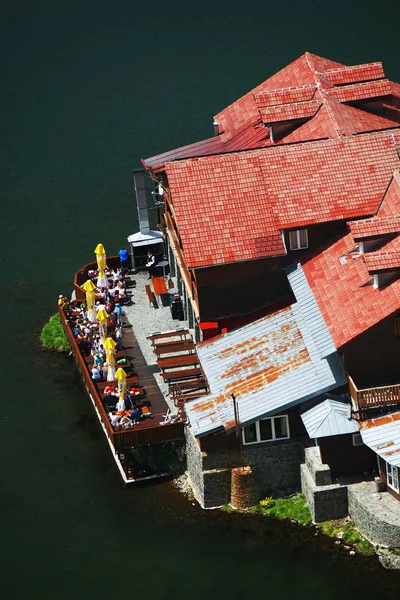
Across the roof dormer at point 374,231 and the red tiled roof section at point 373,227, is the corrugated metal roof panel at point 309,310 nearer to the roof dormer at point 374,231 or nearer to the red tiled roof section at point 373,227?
the roof dormer at point 374,231

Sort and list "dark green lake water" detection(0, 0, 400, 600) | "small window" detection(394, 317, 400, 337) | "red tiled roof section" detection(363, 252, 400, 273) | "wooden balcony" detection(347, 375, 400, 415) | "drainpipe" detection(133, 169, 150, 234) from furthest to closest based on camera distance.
Answer: "drainpipe" detection(133, 169, 150, 234)
"dark green lake water" detection(0, 0, 400, 600)
"wooden balcony" detection(347, 375, 400, 415)
"red tiled roof section" detection(363, 252, 400, 273)
"small window" detection(394, 317, 400, 337)

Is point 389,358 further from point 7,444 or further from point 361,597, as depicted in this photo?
point 7,444

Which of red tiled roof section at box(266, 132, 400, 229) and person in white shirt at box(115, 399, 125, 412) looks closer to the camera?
red tiled roof section at box(266, 132, 400, 229)

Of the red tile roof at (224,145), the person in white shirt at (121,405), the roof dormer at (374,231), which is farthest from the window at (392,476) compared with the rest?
the red tile roof at (224,145)

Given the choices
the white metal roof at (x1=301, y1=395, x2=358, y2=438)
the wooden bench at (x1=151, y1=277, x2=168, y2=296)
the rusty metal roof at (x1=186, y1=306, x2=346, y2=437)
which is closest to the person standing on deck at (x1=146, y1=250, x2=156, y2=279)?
the wooden bench at (x1=151, y1=277, x2=168, y2=296)

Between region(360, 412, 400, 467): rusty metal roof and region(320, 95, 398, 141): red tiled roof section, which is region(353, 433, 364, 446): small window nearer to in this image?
region(360, 412, 400, 467): rusty metal roof

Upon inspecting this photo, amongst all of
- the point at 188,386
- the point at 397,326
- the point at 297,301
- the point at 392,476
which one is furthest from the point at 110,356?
the point at 392,476
